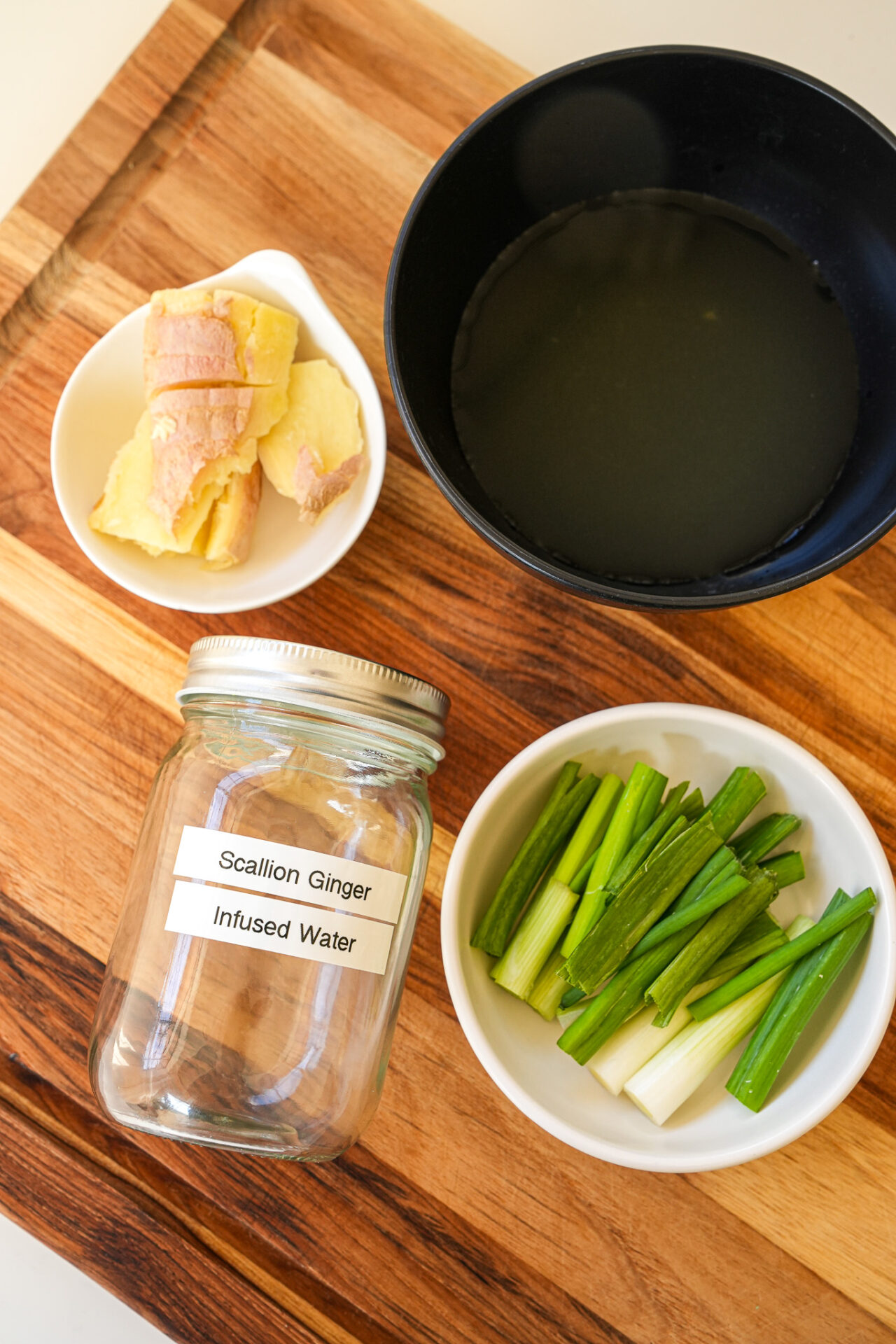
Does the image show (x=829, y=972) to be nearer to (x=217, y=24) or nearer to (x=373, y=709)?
(x=373, y=709)

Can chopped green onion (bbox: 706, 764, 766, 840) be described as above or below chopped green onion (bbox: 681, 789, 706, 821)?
above

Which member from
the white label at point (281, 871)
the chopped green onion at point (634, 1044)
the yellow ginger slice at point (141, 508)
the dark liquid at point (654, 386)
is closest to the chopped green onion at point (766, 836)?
the chopped green onion at point (634, 1044)

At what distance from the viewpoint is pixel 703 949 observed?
0.84 metres

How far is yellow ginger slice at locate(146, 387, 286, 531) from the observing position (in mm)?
862

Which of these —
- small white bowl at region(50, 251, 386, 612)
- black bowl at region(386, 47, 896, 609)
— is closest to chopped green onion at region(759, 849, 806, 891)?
black bowl at region(386, 47, 896, 609)

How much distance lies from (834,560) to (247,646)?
46cm

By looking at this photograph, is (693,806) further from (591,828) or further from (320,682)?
(320,682)

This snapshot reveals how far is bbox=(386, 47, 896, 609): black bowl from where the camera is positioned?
788 millimetres

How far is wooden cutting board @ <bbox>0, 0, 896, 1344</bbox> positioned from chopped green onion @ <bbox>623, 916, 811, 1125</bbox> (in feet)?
0.38

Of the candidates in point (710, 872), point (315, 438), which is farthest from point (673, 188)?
point (710, 872)

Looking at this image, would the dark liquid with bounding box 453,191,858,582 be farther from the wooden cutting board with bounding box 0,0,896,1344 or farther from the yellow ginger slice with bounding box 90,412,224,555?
the yellow ginger slice with bounding box 90,412,224,555

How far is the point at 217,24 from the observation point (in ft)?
3.20

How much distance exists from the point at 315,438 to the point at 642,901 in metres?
0.51

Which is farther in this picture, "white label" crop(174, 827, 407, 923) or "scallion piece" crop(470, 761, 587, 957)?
"scallion piece" crop(470, 761, 587, 957)
